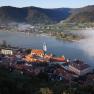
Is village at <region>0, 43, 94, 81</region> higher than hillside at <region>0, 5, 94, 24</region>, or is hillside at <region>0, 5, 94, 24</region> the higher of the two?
village at <region>0, 43, 94, 81</region>

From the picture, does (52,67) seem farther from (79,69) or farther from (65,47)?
(65,47)

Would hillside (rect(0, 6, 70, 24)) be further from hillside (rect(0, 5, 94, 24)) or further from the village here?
the village

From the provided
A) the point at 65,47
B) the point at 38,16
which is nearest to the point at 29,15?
the point at 38,16

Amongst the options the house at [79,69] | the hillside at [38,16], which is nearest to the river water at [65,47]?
the house at [79,69]

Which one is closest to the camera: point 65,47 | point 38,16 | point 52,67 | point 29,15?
point 52,67

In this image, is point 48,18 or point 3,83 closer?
point 3,83

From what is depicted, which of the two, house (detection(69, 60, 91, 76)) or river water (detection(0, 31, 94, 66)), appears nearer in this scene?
house (detection(69, 60, 91, 76))

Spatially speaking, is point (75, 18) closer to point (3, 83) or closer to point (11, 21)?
point (11, 21)

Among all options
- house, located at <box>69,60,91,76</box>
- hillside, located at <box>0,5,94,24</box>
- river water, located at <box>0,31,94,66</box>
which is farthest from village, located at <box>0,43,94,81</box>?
hillside, located at <box>0,5,94,24</box>

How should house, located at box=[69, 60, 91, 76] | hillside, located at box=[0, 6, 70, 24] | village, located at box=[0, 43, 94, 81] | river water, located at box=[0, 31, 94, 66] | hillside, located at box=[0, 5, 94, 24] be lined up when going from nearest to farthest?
village, located at box=[0, 43, 94, 81]
house, located at box=[69, 60, 91, 76]
river water, located at box=[0, 31, 94, 66]
hillside, located at box=[0, 5, 94, 24]
hillside, located at box=[0, 6, 70, 24]

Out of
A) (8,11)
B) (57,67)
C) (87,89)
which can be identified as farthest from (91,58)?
(8,11)

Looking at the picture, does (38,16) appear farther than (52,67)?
Yes
